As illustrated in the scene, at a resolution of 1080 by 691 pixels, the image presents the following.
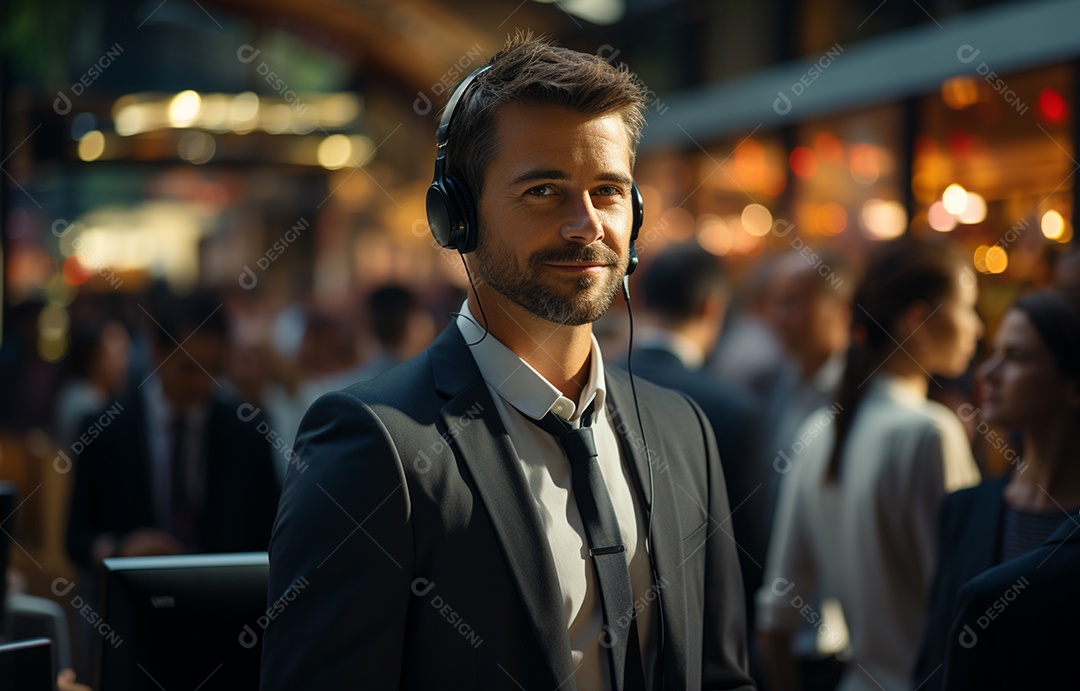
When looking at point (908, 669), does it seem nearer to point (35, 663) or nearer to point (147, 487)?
point (35, 663)

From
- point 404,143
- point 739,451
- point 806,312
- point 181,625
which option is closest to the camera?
point 181,625

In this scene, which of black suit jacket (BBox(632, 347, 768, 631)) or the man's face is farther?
black suit jacket (BBox(632, 347, 768, 631))

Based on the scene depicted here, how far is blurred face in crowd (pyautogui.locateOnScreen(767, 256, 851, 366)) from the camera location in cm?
428

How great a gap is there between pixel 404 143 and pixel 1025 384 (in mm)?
13748

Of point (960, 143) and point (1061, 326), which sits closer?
point (1061, 326)

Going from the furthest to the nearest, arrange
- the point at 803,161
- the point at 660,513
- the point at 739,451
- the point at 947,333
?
the point at 803,161 < the point at 739,451 < the point at 947,333 < the point at 660,513

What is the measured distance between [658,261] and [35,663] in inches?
98.7

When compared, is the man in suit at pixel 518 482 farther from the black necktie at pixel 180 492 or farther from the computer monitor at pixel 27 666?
the black necktie at pixel 180 492

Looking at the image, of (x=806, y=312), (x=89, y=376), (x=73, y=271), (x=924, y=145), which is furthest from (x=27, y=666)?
(x=73, y=271)

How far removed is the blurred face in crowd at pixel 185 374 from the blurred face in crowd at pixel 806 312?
2.28 metres

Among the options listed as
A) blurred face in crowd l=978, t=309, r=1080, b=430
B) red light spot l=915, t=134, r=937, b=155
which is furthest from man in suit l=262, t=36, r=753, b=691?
red light spot l=915, t=134, r=937, b=155

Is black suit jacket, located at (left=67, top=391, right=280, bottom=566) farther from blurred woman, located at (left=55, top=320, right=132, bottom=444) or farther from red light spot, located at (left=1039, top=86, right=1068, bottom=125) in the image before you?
red light spot, located at (left=1039, top=86, right=1068, bottom=125)

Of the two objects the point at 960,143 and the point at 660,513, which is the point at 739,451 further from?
the point at 960,143

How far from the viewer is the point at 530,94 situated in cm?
167
